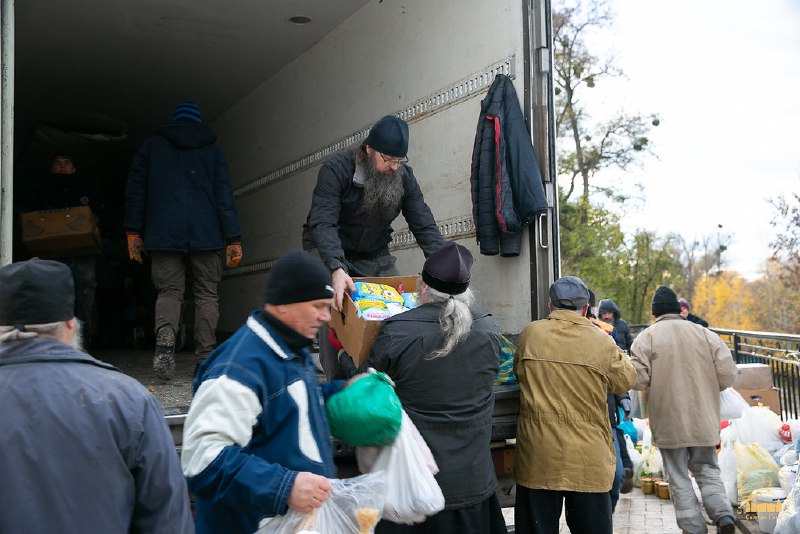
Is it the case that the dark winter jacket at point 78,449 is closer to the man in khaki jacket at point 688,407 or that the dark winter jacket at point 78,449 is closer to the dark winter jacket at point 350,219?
the dark winter jacket at point 350,219

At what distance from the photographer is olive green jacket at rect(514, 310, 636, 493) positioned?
12.5 feet

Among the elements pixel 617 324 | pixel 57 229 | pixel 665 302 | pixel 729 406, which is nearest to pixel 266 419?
pixel 57 229

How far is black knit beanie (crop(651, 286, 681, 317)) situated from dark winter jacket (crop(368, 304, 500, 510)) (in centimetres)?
279

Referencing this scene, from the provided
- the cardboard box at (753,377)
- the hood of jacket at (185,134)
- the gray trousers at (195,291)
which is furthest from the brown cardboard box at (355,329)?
the cardboard box at (753,377)

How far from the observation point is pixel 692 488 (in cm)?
548

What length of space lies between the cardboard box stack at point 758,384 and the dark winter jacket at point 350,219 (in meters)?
5.06

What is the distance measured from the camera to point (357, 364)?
338 cm

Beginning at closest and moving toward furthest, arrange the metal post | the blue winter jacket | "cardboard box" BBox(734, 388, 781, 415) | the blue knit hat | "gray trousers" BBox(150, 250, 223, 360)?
the blue winter jacket → the metal post → "gray trousers" BBox(150, 250, 223, 360) → the blue knit hat → "cardboard box" BBox(734, 388, 781, 415)

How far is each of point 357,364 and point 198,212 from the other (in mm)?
2165

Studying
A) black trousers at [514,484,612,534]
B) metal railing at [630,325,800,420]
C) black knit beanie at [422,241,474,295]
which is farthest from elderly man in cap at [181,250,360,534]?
metal railing at [630,325,800,420]

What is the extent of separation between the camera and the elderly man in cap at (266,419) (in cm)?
212

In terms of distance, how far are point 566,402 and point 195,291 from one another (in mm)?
2536

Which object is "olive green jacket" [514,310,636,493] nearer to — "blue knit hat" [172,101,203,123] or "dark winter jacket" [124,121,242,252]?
"dark winter jacket" [124,121,242,252]

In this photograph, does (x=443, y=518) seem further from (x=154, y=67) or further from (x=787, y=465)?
(x=154, y=67)
